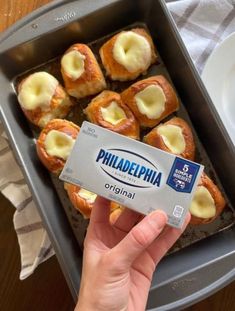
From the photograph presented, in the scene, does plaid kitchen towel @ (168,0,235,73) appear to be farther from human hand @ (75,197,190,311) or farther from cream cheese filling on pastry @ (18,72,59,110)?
human hand @ (75,197,190,311)

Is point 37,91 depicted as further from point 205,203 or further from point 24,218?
point 205,203

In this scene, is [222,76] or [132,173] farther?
[222,76]

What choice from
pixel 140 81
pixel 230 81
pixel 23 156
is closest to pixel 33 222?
pixel 23 156

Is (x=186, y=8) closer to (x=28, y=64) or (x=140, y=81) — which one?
(x=140, y=81)

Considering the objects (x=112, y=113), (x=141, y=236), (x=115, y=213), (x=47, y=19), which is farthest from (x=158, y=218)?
(x=47, y=19)

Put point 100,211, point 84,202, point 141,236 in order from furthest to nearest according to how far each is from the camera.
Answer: point 84,202, point 100,211, point 141,236

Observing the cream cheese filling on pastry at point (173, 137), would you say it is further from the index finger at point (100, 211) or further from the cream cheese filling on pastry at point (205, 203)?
the index finger at point (100, 211)
